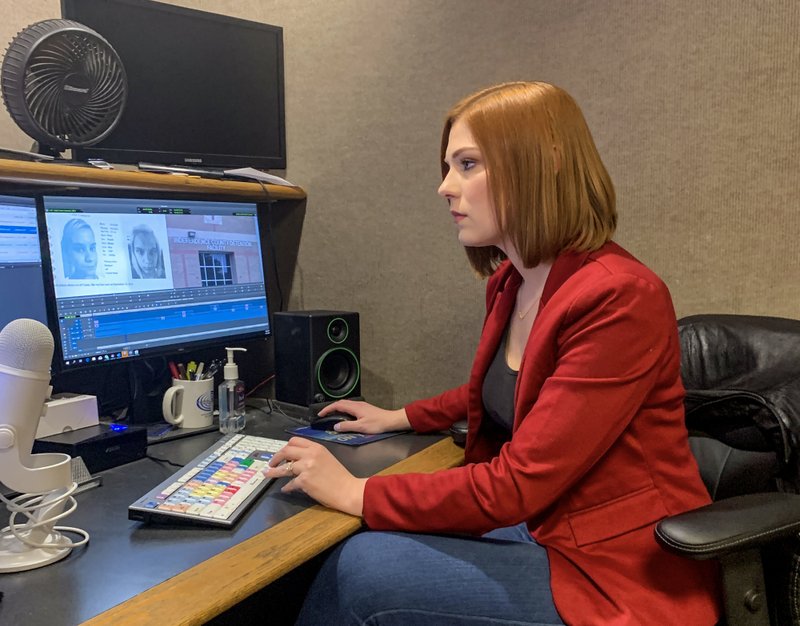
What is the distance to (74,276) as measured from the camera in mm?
1340

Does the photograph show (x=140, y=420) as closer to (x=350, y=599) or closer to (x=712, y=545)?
(x=350, y=599)

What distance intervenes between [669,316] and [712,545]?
0.33m

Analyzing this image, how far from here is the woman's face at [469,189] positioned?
1.09m

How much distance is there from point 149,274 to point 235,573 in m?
0.86

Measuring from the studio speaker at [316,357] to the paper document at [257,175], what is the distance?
1.24 ft

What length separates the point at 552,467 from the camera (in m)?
0.92

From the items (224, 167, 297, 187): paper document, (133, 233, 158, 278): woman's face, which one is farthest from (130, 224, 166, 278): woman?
(224, 167, 297, 187): paper document

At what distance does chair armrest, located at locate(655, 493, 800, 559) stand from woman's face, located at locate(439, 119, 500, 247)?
20.8 inches

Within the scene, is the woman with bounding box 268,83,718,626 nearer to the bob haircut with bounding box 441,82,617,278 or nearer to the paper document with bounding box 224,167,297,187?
the bob haircut with bounding box 441,82,617,278

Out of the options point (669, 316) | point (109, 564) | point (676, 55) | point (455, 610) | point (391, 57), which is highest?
point (391, 57)

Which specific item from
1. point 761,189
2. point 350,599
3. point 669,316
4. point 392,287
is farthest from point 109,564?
point 761,189

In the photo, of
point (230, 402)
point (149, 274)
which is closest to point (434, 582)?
point (230, 402)

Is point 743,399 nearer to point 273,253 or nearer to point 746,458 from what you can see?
point 746,458

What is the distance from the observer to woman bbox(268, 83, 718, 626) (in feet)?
3.01
